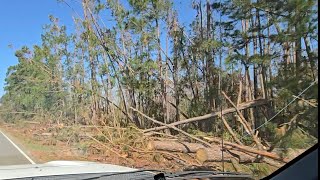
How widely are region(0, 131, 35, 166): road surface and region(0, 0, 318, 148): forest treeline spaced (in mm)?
719

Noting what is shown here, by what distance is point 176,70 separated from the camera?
42.9 ft

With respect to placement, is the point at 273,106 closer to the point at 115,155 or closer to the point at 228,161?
the point at 228,161

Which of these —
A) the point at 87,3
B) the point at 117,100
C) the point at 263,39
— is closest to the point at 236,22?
the point at 263,39

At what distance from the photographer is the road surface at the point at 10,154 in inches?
299

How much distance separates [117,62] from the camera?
46.5 feet

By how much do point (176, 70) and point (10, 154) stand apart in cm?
614

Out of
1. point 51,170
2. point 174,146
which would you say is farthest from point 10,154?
point 51,170

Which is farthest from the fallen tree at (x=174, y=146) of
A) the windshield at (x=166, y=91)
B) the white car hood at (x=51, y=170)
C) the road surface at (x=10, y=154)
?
the white car hood at (x=51, y=170)

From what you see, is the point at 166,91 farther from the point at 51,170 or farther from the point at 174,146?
the point at 51,170

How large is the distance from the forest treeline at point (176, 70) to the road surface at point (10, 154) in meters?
0.72

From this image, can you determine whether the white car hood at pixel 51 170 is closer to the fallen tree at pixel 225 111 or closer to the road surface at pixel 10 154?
the road surface at pixel 10 154

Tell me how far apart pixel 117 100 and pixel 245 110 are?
5.26 metres

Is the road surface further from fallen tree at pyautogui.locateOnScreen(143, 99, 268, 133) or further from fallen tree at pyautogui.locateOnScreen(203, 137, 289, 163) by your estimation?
fallen tree at pyautogui.locateOnScreen(203, 137, 289, 163)

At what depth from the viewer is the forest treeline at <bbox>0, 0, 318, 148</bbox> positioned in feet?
19.1
